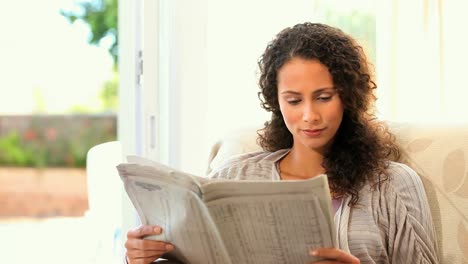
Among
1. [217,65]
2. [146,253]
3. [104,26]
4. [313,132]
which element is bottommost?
[146,253]

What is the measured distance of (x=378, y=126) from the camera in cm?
161

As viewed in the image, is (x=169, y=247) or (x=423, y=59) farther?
(x=423, y=59)

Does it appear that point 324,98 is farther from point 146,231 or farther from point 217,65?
point 217,65

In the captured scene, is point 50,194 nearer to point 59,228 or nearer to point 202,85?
point 59,228

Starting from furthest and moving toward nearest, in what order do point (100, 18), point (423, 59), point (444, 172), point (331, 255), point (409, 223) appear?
point (100, 18) → point (423, 59) → point (444, 172) → point (409, 223) → point (331, 255)

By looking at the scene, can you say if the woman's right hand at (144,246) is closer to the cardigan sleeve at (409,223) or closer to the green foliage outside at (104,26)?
the cardigan sleeve at (409,223)

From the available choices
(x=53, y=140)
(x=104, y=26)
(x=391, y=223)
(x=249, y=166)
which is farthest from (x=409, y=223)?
(x=53, y=140)

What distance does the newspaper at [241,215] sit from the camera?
1.12 metres

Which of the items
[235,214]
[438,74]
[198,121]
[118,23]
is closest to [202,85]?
[198,121]

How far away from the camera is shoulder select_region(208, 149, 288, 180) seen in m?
1.61

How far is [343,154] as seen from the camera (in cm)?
154

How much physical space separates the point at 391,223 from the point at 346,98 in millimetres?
288

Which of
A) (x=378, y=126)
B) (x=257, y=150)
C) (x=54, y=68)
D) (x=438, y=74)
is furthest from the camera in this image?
(x=54, y=68)

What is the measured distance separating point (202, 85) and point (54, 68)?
2.52 feet
